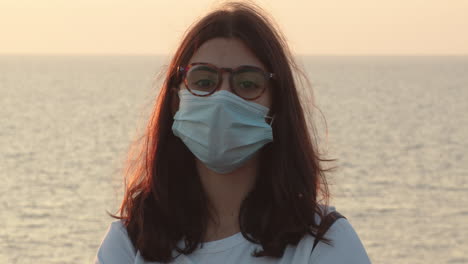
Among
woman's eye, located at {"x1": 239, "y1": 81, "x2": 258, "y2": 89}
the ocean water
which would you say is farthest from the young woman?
the ocean water

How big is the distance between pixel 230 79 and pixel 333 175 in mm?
8995

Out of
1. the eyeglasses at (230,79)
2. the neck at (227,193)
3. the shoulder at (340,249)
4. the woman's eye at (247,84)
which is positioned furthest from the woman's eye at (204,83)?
the shoulder at (340,249)

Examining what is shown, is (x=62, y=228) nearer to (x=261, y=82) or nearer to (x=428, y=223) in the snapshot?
(x=428, y=223)

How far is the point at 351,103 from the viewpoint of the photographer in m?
61.3

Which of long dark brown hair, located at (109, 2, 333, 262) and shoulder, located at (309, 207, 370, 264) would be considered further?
long dark brown hair, located at (109, 2, 333, 262)

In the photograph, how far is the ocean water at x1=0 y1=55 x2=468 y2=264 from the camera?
19.5 meters

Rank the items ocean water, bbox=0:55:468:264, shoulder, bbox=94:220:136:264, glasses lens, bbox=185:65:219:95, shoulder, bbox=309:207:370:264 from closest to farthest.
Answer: shoulder, bbox=309:207:370:264 → shoulder, bbox=94:220:136:264 → glasses lens, bbox=185:65:219:95 → ocean water, bbox=0:55:468:264

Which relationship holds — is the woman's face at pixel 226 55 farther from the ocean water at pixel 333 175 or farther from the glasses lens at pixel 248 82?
the ocean water at pixel 333 175

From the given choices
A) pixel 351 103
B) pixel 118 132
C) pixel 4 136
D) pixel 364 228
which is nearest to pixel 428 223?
pixel 364 228

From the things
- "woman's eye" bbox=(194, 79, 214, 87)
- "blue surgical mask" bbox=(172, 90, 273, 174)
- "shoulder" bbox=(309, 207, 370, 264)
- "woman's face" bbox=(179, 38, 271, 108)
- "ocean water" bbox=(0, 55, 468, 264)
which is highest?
"woman's face" bbox=(179, 38, 271, 108)

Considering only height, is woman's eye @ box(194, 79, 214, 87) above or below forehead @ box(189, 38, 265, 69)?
below

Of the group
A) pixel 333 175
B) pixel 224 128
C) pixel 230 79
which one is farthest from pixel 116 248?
pixel 333 175

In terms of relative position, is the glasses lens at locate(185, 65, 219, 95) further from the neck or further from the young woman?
the neck

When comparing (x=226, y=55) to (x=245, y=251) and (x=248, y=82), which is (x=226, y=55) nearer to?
(x=248, y=82)
